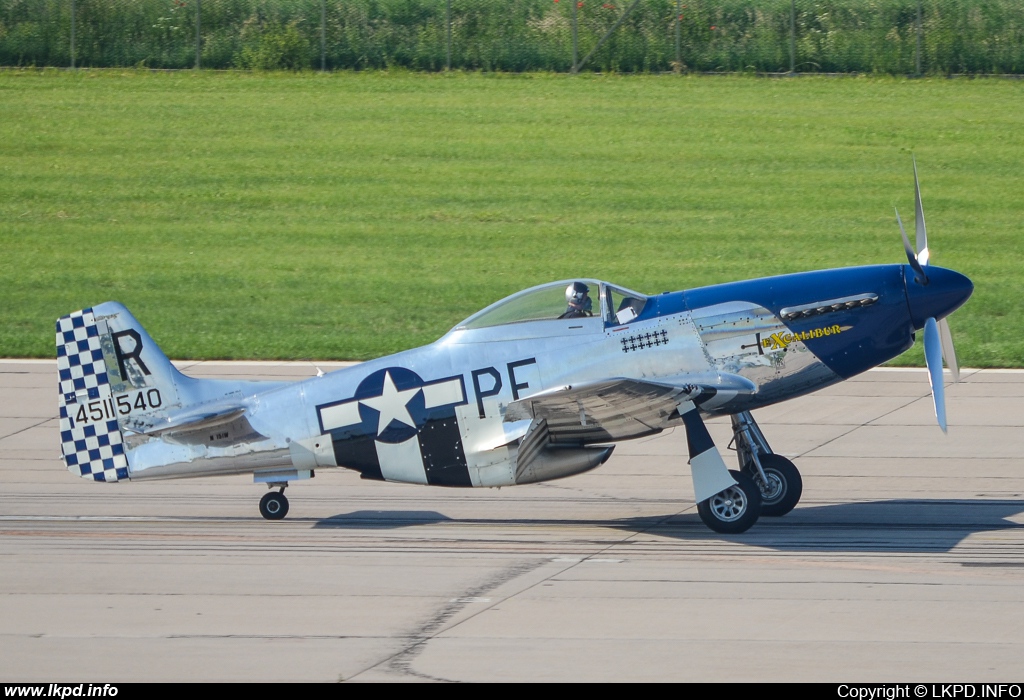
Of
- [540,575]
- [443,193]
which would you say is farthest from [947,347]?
[443,193]

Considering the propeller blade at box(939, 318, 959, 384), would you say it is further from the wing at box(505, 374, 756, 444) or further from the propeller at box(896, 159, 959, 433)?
the wing at box(505, 374, 756, 444)

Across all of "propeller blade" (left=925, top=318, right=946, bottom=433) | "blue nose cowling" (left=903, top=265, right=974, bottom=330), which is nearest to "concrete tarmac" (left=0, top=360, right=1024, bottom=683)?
"propeller blade" (left=925, top=318, right=946, bottom=433)

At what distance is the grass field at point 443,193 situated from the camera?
2206 cm

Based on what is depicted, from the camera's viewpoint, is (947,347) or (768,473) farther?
(768,473)

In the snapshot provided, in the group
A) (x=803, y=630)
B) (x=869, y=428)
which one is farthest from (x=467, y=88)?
(x=803, y=630)

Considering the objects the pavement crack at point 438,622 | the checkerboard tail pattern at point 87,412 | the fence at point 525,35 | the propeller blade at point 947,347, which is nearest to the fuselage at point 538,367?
the checkerboard tail pattern at point 87,412

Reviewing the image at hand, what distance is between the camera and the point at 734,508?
36.1 feet

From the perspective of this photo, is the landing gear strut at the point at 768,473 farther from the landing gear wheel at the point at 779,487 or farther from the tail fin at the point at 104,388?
the tail fin at the point at 104,388

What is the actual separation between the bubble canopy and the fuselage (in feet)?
0.04

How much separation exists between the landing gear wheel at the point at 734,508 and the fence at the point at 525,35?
26280 mm

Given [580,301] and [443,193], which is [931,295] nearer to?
[580,301]

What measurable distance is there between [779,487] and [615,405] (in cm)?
191

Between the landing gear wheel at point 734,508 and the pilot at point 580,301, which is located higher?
the pilot at point 580,301
